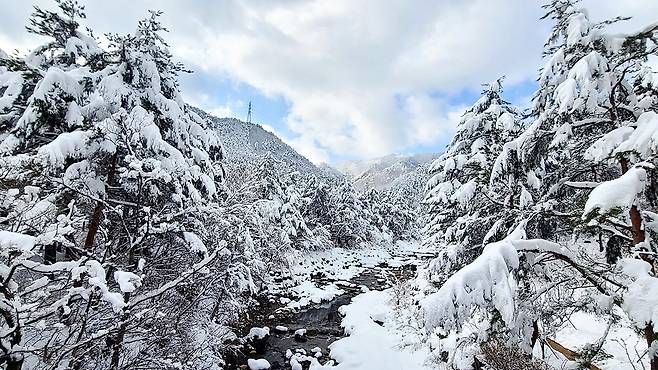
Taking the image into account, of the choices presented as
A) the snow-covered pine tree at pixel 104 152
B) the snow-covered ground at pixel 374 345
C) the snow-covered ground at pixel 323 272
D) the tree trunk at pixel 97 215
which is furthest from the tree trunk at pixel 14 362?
the snow-covered ground at pixel 323 272

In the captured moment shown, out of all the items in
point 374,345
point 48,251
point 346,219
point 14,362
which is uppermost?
point 346,219

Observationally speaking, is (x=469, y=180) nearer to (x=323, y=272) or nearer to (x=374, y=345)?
(x=374, y=345)

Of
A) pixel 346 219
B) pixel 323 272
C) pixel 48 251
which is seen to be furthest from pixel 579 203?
pixel 346 219

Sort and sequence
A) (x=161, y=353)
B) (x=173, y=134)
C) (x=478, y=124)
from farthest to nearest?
(x=478, y=124) → (x=173, y=134) → (x=161, y=353)

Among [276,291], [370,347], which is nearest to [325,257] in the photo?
[276,291]

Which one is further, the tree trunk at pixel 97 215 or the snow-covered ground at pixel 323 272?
the snow-covered ground at pixel 323 272

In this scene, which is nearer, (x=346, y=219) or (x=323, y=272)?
(x=323, y=272)

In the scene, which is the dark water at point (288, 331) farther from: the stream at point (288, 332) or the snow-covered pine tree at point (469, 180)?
the snow-covered pine tree at point (469, 180)

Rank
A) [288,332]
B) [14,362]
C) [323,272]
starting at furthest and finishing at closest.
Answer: [323,272], [288,332], [14,362]

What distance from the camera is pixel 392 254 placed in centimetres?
4450

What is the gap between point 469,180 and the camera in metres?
12.8

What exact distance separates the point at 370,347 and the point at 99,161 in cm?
1111

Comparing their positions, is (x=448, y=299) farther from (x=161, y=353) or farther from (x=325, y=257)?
(x=325, y=257)

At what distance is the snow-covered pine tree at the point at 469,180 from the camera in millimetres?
11008
